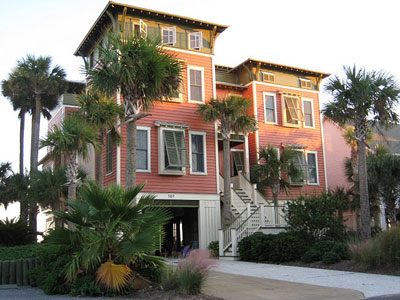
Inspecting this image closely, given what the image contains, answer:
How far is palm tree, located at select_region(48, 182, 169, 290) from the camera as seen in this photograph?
972 centimetres

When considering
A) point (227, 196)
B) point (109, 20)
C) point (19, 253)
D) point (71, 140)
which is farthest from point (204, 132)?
point (19, 253)

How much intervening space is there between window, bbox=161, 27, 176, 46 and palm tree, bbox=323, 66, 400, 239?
808 centimetres

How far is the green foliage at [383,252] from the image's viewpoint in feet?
43.7

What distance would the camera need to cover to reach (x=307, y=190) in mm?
27188

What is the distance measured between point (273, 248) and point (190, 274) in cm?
833

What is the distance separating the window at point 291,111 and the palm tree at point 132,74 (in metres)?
13.4

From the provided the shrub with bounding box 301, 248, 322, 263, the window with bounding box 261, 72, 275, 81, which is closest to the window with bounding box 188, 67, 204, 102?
the window with bounding box 261, 72, 275, 81

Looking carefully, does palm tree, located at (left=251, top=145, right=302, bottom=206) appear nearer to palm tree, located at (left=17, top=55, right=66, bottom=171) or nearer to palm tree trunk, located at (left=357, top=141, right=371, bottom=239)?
palm tree trunk, located at (left=357, top=141, right=371, bottom=239)

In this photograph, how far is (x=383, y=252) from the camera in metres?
13.5

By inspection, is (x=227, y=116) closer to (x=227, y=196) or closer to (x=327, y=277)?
(x=227, y=196)

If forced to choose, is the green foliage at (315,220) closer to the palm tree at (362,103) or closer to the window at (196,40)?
the palm tree at (362,103)

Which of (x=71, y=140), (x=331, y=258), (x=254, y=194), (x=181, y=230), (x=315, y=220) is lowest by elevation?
(x=331, y=258)

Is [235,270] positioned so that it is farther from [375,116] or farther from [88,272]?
[375,116]

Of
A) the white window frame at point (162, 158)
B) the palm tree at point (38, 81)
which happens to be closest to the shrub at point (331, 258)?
the white window frame at point (162, 158)
